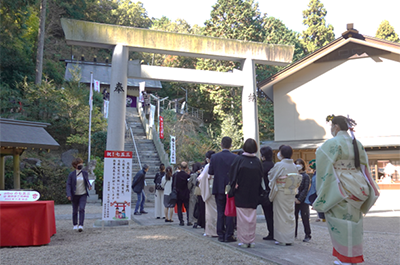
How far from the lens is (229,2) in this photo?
25.5 metres

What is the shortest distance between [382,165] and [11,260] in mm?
15203

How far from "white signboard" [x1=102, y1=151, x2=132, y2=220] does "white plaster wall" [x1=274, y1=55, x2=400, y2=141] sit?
35.4 feet

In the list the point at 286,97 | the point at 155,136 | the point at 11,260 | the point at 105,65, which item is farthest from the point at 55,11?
the point at 11,260

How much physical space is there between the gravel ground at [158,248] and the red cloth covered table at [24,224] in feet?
0.57

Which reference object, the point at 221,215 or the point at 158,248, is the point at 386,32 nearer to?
the point at 221,215

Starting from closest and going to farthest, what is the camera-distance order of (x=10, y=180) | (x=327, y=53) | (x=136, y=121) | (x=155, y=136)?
(x=10, y=180) → (x=327, y=53) → (x=155, y=136) → (x=136, y=121)

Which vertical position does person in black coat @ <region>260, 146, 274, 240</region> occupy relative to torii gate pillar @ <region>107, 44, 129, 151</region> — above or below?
below

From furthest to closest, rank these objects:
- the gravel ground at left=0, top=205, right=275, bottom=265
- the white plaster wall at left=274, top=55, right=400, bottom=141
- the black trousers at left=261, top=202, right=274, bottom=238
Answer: the white plaster wall at left=274, top=55, right=400, bottom=141 < the black trousers at left=261, top=202, right=274, bottom=238 < the gravel ground at left=0, top=205, right=275, bottom=265

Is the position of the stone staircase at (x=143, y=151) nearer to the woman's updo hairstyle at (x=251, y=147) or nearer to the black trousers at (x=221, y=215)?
the black trousers at (x=221, y=215)

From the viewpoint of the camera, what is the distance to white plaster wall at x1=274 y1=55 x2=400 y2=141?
51.5ft

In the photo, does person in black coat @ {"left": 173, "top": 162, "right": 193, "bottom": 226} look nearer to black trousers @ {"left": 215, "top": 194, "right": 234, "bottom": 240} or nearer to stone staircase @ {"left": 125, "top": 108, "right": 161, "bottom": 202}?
black trousers @ {"left": 215, "top": 194, "right": 234, "bottom": 240}

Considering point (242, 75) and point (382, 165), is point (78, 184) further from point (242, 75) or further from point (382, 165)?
point (382, 165)

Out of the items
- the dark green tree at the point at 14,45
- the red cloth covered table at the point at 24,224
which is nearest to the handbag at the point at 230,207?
the red cloth covered table at the point at 24,224

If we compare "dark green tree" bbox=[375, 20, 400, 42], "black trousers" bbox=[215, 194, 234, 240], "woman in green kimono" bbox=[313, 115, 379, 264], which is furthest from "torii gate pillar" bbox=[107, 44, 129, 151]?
"dark green tree" bbox=[375, 20, 400, 42]
